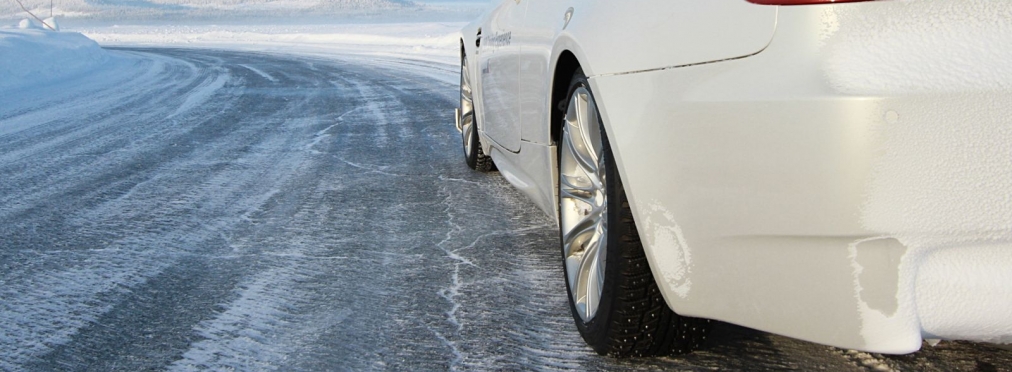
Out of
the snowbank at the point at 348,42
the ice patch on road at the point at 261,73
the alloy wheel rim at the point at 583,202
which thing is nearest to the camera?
the alloy wheel rim at the point at 583,202

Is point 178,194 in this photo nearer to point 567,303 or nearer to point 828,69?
point 567,303

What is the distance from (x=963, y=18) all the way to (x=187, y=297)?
2.33 m

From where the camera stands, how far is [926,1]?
1.58 metres

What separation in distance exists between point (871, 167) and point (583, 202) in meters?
1.17

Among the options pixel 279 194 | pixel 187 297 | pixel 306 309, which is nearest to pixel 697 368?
pixel 306 309

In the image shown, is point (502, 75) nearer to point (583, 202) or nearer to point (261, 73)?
point (583, 202)

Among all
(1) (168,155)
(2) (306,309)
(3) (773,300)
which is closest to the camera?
(3) (773,300)

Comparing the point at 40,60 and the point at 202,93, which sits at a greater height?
the point at 202,93

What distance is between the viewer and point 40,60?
16781 millimetres

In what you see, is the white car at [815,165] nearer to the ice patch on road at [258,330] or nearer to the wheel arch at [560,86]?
the wheel arch at [560,86]

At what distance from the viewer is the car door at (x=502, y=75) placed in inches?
134

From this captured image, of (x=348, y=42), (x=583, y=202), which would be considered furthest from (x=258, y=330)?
(x=348, y=42)

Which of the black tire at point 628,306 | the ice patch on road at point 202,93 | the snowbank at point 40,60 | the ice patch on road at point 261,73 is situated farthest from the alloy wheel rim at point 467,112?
the snowbank at point 40,60

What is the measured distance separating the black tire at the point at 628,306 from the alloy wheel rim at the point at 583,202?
0.22 feet
